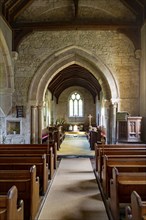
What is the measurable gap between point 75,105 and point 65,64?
1137cm

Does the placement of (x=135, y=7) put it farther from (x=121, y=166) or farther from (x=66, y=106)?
(x=66, y=106)

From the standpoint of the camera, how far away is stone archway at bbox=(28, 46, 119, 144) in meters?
8.62

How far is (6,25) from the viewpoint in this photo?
789 cm

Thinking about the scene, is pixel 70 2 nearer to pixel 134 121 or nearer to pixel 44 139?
pixel 134 121

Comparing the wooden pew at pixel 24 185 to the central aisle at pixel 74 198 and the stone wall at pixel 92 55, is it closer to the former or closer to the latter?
the central aisle at pixel 74 198

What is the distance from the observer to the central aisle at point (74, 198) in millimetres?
3292

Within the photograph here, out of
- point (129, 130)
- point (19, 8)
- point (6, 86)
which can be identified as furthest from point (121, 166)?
point (19, 8)

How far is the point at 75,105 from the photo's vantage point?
20.5 m

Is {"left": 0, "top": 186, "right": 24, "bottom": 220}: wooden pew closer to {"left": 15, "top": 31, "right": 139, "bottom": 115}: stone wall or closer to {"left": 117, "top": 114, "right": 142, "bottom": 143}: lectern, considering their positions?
{"left": 117, "top": 114, "right": 142, "bottom": 143}: lectern

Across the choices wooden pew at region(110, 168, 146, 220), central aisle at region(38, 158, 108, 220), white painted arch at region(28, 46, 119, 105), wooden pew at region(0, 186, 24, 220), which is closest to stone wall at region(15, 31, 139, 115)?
white painted arch at region(28, 46, 119, 105)

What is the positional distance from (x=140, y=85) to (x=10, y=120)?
4576 mm

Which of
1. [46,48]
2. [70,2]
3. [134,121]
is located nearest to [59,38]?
[46,48]

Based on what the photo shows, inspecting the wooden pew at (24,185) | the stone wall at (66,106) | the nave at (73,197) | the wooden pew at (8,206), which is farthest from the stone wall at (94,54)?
the stone wall at (66,106)

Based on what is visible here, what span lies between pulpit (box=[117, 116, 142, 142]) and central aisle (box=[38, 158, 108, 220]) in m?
1.83
